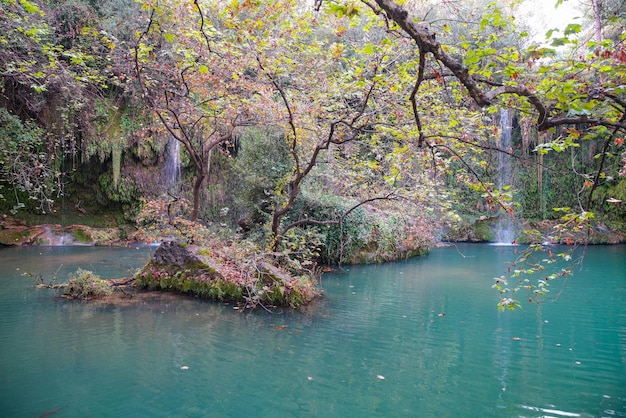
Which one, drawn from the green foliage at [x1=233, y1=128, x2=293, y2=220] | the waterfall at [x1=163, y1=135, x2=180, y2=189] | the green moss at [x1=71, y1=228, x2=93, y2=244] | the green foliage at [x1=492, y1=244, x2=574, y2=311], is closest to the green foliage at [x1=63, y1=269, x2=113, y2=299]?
the green foliage at [x1=233, y1=128, x2=293, y2=220]

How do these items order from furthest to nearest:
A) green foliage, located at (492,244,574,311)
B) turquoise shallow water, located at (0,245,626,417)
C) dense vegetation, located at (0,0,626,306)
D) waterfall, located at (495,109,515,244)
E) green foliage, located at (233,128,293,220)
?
waterfall, located at (495,109,515,244), green foliage, located at (233,128,293,220), turquoise shallow water, located at (0,245,626,417), green foliage, located at (492,244,574,311), dense vegetation, located at (0,0,626,306)

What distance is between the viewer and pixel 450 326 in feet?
23.2

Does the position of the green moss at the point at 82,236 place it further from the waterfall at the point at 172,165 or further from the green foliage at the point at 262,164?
the green foliage at the point at 262,164

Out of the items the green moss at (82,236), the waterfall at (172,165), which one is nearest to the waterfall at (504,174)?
the waterfall at (172,165)

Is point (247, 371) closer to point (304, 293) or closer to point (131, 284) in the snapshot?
point (304, 293)

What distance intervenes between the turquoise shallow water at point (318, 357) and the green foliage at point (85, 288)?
292 millimetres

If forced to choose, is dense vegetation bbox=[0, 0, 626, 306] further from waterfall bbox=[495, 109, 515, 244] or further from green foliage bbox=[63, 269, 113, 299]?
green foliage bbox=[63, 269, 113, 299]

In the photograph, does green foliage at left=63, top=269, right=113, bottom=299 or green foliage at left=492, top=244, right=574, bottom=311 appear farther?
green foliage at left=63, top=269, right=113, bottom=299

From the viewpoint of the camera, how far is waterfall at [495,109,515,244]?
854 inches

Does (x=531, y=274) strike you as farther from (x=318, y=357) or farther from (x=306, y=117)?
(x=306, y=117)

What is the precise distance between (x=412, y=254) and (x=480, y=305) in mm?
7388

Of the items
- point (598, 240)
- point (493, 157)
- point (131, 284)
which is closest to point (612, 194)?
point (598, 240)

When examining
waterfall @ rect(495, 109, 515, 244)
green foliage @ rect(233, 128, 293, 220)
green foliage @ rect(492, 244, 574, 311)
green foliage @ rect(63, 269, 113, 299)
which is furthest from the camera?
waterfall @ rect(495, 109, 515, 244)

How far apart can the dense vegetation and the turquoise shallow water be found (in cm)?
162
